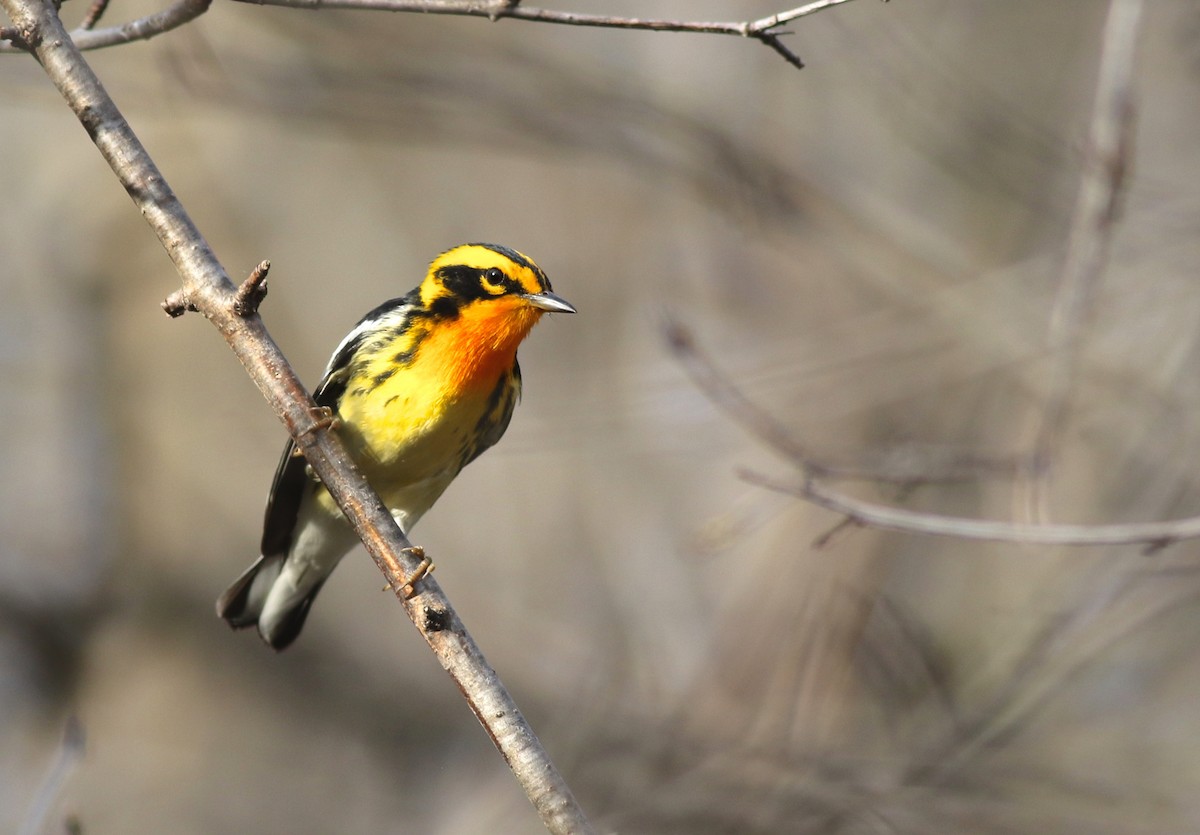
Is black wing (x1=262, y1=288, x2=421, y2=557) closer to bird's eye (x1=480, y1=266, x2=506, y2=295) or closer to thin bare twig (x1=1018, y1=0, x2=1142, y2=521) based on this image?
bird's eye (x1=480, y1=266, x2=506, y2=295)

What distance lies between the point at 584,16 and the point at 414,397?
1784mm

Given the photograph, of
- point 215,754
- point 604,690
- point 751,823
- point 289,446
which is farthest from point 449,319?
point 215,754

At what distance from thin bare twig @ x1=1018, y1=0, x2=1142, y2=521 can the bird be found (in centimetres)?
212

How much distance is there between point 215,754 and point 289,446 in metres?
7.75

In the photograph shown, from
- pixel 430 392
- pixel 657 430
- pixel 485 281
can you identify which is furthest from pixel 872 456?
pixel 430 392

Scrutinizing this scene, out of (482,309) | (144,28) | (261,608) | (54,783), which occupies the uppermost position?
(144,28)

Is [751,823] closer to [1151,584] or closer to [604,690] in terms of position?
[604,690]

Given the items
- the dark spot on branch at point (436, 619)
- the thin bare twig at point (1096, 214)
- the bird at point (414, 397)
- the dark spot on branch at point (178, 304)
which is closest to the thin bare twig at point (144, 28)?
the dark spot on branch at point (178, 304)

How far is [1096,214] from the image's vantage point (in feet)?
17.3

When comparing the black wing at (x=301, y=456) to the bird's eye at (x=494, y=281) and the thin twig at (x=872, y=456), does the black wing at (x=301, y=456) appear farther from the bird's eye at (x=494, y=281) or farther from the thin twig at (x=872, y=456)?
the thin twig at (x=872, y=456)

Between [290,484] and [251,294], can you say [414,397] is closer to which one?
[290,484]

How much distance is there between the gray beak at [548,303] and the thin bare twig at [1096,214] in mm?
1918

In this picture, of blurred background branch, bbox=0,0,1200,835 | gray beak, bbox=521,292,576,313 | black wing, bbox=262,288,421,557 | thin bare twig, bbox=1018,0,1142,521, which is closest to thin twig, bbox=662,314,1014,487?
blurred background branch, bbox=0,0,1200,835

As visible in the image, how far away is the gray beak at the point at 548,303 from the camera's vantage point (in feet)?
14.7
